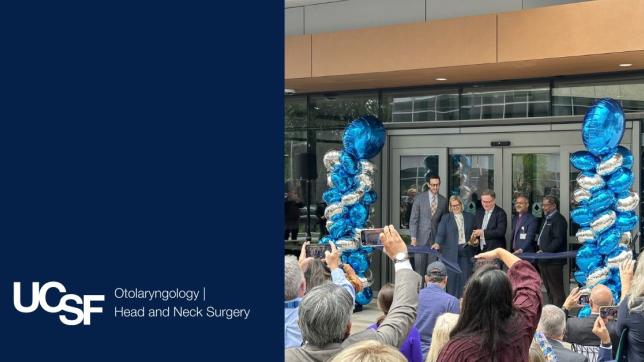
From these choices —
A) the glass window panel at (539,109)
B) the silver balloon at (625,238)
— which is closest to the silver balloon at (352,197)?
the glass window panel at (539,109)

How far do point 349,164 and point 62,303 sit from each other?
1036 centimetres

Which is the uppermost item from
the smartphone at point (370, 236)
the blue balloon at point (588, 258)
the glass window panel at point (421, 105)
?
the glass window panel at point (421, 105)

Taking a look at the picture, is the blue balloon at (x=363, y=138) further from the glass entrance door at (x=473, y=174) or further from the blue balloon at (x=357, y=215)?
the glass entrance door at (x=473, y=174)

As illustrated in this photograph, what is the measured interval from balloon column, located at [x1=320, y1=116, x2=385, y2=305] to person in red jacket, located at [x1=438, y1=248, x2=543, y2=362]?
8.20 m

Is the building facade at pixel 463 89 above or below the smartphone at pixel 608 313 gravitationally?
above

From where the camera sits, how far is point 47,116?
3.91 feet

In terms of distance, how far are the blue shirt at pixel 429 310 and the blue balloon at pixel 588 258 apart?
5097 mm

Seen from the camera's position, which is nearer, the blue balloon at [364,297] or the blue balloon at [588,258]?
the blue balloon at [588,258]

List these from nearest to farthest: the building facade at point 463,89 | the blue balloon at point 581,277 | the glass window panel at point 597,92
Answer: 1. the blue balloon at point 581,277
2. the building facade at point 463,89
3. the glass window panel at point 597,92

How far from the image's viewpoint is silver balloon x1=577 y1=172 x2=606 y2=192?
9406 millimetres

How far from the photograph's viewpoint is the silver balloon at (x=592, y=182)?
30.9 feet

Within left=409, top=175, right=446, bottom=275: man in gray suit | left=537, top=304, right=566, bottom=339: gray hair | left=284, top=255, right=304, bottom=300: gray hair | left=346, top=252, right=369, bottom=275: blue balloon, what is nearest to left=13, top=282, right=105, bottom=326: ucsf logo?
left=284, top=255, right=304, bottom=300: gray hair

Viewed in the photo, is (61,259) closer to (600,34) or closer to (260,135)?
(260,135)

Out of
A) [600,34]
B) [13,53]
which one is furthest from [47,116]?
[600,34]
